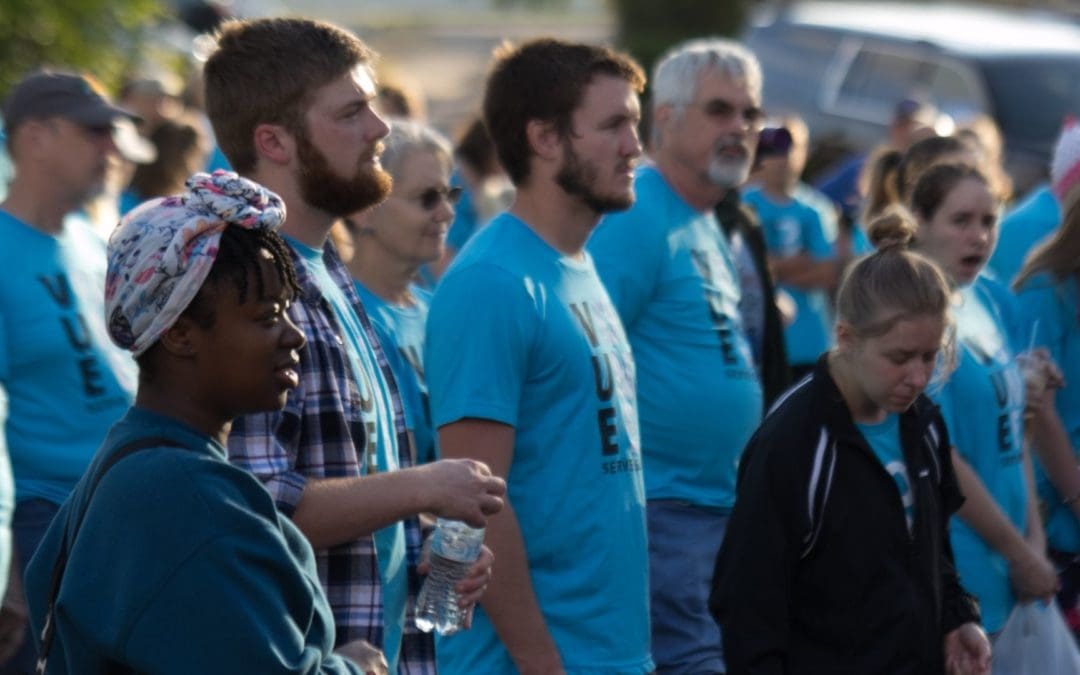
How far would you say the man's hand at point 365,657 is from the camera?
9.73ft

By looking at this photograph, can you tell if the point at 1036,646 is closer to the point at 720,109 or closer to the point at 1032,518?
the point at 1032,518

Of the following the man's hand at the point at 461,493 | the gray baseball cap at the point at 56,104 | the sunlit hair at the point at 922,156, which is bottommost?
the man's hand at the point at 461,493

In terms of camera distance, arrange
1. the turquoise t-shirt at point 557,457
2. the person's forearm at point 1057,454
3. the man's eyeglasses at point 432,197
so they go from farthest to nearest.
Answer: the person's forearm at point 1057,454
the man's eyeglasses at point 432,197
the turquoise t-shirt at point 557,457

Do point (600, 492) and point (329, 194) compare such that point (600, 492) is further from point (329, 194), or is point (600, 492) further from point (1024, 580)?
point (1024, 580)

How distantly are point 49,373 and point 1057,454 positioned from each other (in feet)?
10.6

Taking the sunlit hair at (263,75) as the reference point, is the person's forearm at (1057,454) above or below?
below

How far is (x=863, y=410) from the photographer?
14.4ft

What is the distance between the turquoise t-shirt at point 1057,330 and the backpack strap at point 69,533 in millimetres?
4002

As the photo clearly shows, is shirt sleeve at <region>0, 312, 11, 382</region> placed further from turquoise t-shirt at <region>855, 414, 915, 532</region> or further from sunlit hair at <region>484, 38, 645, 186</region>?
turquoise t-shirt at <region>855, 414, 915, 532</region>

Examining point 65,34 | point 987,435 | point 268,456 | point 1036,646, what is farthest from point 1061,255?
point 65,34

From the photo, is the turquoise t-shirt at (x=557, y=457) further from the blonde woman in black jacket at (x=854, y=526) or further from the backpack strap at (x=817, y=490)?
the backpack strap at (x=817, y=490)

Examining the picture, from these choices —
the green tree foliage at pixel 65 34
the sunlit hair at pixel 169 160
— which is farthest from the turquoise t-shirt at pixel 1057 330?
the green tree foliage at pixel 65 34

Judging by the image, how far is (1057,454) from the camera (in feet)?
19.6

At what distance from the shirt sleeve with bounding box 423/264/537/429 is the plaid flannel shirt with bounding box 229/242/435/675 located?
793 mm
